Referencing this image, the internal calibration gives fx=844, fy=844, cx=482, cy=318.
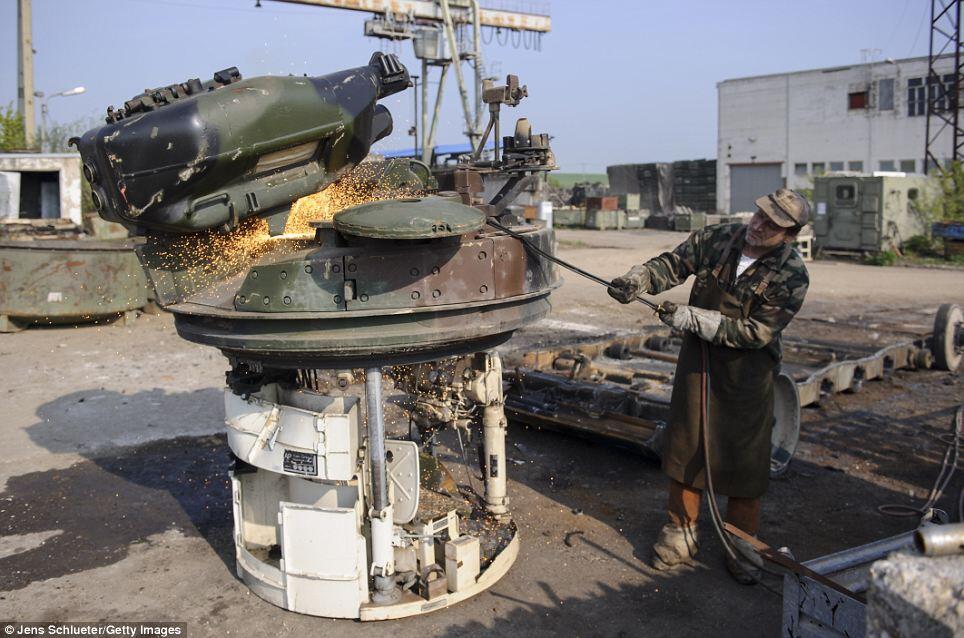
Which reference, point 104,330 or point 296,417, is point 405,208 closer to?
point 296,417

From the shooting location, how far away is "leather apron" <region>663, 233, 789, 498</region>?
14.9ft

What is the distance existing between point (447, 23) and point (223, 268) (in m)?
24.4

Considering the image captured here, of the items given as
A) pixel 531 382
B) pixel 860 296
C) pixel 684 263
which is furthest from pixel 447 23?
pixel 684 263

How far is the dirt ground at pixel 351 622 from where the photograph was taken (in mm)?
4164

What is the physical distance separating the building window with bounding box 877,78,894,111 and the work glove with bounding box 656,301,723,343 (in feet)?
109

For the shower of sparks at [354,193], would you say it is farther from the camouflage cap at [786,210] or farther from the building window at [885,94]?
the building window at [885,94]

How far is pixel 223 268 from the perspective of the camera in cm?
397

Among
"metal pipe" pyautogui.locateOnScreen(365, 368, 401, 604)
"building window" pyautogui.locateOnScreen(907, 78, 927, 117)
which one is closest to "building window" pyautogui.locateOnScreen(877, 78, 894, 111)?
"building window" pyautogui.locateOnScreen(907, 78, 927, 117)

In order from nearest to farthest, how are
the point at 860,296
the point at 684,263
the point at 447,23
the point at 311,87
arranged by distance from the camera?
the point at 311,87, the point at 684,263, the point at 860,296, the point at 447,23

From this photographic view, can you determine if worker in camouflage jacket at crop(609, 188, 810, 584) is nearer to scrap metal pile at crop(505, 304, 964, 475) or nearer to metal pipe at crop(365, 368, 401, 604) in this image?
scrap metal pile at crop(505, 304, 964, 475)

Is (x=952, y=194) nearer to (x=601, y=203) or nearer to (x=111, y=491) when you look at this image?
(x=601, y=203)

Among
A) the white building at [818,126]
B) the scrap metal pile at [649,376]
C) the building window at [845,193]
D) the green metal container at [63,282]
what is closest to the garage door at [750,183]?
the white building at [818,126]

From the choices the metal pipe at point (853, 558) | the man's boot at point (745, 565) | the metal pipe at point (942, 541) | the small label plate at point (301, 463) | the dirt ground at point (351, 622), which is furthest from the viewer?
the man's boot at point (745, 565)

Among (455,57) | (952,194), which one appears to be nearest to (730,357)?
(952,194)
